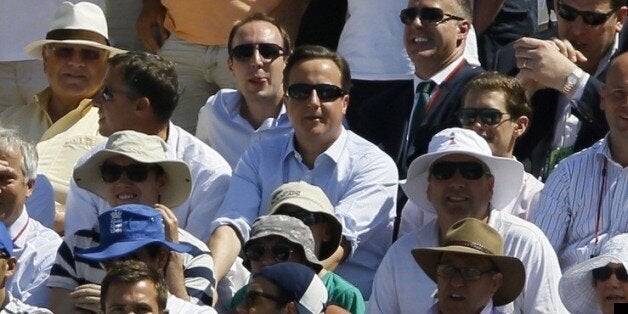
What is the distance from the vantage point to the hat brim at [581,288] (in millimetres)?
7938

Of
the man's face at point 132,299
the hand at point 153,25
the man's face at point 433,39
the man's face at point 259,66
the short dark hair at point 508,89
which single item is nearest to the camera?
the man's face at point 132,299

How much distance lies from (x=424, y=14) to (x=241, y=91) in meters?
1.05

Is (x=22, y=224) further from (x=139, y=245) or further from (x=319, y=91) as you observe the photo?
(x=319, y=91)

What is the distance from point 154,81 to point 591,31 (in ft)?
6.96

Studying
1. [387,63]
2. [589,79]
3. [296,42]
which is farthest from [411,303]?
[296,42]

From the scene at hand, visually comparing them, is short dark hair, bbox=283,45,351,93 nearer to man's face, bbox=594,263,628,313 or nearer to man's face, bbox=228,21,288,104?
man's face, bbox=228,21,288,104

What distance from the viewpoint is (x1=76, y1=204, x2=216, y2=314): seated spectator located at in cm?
784

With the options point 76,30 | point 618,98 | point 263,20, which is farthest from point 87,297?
point 76,30

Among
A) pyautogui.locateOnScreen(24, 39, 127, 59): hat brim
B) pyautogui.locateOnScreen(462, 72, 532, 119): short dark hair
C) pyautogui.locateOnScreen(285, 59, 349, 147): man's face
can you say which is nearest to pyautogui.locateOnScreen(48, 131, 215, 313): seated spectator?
pyautogui.locateOnScreen(285, 59, 349, 147): man's face

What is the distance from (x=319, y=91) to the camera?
9242 millimetres

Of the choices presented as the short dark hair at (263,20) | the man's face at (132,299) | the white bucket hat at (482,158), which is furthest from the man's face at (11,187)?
the white bucket hat at (482,158)

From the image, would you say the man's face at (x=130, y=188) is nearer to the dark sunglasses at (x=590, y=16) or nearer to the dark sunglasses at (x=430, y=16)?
the dark sunglasses at (x=430, y=16)

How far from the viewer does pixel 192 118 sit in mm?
11062

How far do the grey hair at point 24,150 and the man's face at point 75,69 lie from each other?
59.4 inches
